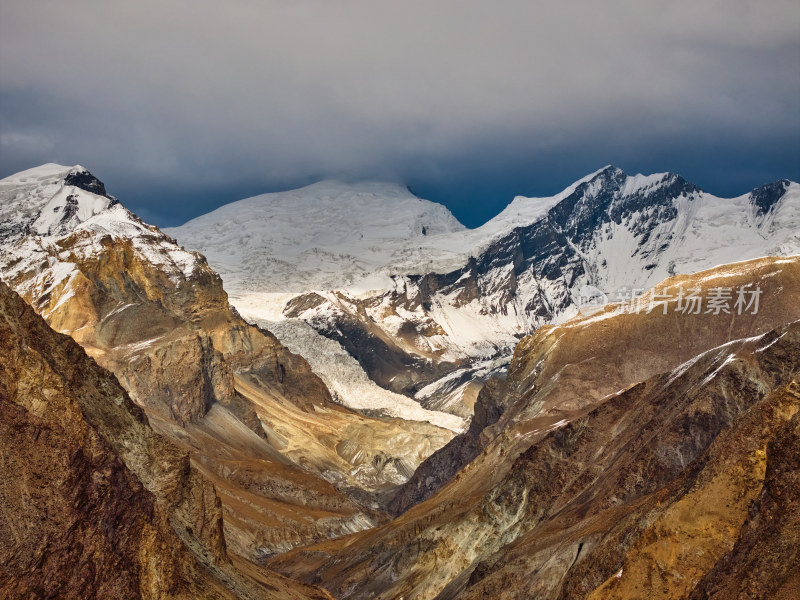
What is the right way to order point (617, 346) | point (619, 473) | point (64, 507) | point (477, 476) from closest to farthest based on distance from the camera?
1. point (64, 507)
2. point (619, 473)
3. point (477, 476)
4. point (617, 346)

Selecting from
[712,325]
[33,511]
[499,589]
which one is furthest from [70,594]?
[712,325]

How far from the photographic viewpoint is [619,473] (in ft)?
214

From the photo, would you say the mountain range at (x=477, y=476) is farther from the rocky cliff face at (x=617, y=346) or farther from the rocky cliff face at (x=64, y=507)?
the rocky cliff face at (x=617, y=346)

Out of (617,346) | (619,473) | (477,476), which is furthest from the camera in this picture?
(617,346)

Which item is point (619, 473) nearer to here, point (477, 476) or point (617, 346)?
point (477, 476)

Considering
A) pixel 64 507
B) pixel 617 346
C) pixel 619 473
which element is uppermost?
pixel 64 507

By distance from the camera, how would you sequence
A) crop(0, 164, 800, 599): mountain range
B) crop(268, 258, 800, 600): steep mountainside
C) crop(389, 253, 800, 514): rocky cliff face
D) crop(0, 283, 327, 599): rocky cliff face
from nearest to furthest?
crop(0, 283, 327, 599): rocky cliff face < crop(0, 164, 800, 599): mountain range < crop(268, 258, 800, 600): steep mountainside < crop(389, 253, 800, 514): rocky cliff face

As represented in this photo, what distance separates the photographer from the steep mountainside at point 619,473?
110 feet

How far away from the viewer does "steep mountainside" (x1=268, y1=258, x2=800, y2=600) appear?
3359cm

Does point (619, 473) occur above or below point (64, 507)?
below

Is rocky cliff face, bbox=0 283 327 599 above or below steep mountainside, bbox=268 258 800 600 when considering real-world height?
above

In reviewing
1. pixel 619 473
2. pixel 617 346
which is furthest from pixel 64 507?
pixel 617 346

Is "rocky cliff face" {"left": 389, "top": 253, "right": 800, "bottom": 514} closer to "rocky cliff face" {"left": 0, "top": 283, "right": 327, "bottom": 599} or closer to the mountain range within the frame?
the mountain range

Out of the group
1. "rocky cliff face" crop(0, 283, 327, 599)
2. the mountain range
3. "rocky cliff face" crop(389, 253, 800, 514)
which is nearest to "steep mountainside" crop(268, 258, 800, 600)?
the mountain range
